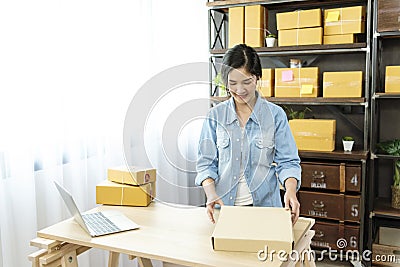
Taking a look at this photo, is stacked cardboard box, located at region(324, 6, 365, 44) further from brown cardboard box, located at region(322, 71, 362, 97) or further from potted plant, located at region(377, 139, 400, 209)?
potted plant, located at region(377, 139, 400, 209)

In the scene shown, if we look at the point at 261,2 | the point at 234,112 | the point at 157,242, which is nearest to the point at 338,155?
the point at 261,2

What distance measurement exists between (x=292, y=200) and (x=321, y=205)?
4.71 ft

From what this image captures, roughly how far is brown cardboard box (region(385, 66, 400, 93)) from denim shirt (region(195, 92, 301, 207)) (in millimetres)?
1350

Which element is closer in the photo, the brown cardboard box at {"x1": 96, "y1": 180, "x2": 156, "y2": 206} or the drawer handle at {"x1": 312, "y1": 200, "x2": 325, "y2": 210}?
the brown cardboard box at {"x1": 96, "y1": 180, "x2": 156, "y2": 206}

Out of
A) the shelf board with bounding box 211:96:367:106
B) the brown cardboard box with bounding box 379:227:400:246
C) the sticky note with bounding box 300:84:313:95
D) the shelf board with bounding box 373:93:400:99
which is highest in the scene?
the sticky note with bounding box 300:84:313:95

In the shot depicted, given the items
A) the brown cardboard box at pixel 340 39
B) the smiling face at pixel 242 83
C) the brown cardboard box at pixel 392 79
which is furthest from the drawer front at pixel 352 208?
the smiling face at pixel 242 83

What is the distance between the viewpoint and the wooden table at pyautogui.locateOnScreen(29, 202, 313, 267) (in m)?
1.39

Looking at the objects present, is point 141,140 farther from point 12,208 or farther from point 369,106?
point 369,106

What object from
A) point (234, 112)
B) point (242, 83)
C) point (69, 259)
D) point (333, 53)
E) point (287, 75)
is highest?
point (333, 53)

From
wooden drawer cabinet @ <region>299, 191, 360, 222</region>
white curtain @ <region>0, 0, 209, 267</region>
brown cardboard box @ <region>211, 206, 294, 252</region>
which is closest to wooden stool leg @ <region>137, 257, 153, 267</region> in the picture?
white curtain @ <region>0, 0, 209, 267</region>

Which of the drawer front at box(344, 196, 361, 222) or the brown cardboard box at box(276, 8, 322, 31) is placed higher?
the brown cardboard box at box(276, 8, 322, 31)

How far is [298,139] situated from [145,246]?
182 cm

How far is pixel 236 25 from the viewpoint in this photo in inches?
124

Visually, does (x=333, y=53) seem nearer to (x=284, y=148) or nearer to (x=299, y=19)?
(x=299, y=19)
